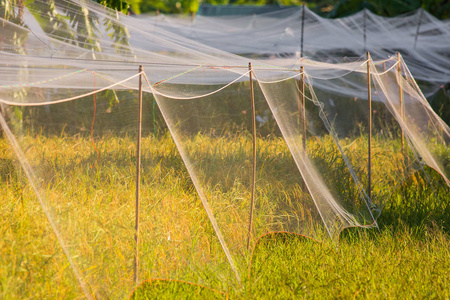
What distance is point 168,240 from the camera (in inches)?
137

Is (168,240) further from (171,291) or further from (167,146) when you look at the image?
(167,146)

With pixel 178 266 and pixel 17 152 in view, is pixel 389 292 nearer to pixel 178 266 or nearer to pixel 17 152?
pixel 178 266

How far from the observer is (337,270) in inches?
153

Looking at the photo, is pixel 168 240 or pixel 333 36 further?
pixel 333 36

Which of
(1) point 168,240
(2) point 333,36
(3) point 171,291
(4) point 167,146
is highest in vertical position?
(2) point 333,36

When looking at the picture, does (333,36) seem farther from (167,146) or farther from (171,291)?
(171,291)

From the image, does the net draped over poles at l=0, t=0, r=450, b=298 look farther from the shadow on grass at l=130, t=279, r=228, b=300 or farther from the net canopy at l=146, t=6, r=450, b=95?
the net canopy at l=146, t=6, r=450, b=95

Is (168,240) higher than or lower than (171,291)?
higher

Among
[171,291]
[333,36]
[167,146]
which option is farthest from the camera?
[333,36]

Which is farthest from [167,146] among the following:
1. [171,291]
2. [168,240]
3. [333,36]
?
[333,36]

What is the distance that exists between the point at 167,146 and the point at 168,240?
908 millimetres

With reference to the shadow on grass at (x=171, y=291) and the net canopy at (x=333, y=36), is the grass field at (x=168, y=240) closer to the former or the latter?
the shadow on grass at (x=171, y=291)

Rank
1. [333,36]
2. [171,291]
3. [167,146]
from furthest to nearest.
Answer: [333,36] < [167,146] < [171,291]

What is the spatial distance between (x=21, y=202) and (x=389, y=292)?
2.62 metres
